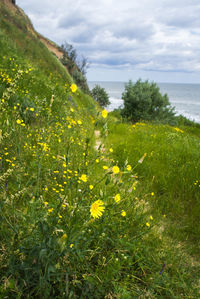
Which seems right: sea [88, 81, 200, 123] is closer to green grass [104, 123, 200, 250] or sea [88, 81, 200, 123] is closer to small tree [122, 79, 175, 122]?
small tree [122, 79, 175, 122]

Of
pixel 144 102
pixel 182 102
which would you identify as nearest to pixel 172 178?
pixel 144 102

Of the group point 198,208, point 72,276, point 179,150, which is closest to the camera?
point 72,276

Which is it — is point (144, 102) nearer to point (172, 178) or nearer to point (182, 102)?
point (172, 178)

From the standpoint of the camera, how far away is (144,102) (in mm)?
18062

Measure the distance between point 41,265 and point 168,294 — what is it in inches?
50.0

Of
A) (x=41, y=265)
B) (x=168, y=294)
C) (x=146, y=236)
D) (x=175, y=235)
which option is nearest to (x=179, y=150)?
(x=175, y=235)

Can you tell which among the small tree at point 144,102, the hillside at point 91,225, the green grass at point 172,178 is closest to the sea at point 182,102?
the small tree at point 144,102

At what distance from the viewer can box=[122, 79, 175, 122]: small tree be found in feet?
59.0

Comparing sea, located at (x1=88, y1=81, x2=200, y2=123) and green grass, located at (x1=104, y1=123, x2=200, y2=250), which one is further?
sea, located at (x1=88, y1=81, x2=200, y2=123)

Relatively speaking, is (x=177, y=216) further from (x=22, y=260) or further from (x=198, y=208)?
(x=22, y=260)

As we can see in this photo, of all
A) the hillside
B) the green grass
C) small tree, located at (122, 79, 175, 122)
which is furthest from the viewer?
small tree, located at (122, 79, 175, 122)

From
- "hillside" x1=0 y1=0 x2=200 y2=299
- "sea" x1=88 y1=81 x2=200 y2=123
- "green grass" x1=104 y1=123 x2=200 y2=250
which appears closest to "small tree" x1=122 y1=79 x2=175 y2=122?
"sea" x1=88 y1=81 x2=200 y2=123

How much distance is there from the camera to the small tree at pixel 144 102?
17984 millimetres

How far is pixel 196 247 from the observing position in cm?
275
